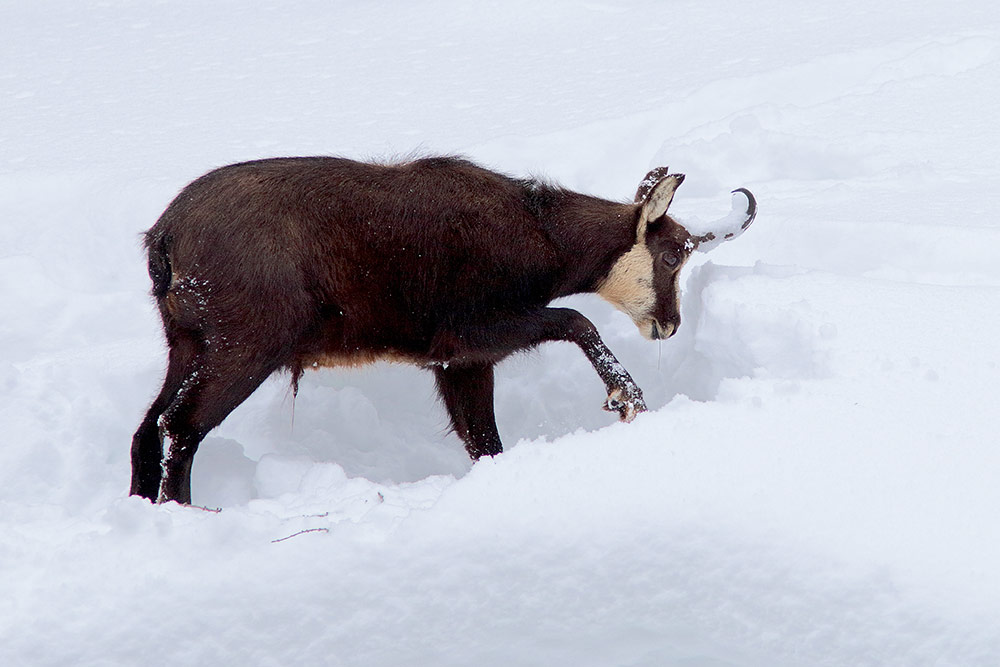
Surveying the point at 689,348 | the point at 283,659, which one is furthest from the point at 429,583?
the point at 689,348

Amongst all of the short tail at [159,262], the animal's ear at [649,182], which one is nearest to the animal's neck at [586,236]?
the animal's ear at [649,182]

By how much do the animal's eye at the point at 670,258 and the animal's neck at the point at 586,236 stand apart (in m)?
0.15

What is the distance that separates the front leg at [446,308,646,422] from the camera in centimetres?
455

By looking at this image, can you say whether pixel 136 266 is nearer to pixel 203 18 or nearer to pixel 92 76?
pixel 92 76

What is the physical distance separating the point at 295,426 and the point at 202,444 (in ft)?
1.78

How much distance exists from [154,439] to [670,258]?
7.30 feet

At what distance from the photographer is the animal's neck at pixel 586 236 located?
4.75 meters

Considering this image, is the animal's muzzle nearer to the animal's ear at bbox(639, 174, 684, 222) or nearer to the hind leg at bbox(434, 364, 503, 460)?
the animal's ear at bbox(639, 174, 684, 222)

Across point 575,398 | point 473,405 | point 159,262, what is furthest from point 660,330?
point 159,262

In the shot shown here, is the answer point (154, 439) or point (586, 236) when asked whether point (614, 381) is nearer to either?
point (586, 236)

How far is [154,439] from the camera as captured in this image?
4.31 metres

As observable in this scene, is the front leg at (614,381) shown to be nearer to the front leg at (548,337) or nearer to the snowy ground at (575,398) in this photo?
the front leg at (548,337)

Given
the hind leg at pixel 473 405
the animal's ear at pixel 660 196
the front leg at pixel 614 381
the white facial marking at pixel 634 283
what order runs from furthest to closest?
the hind leg at pixel 473 405, the white facial marking at pixel 634 283, the animal's ear at pixel 660 196, the front leg at pixel 614 381

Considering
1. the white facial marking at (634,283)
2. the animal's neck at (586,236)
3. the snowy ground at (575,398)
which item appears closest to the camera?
the snowy ground at (575,398)
